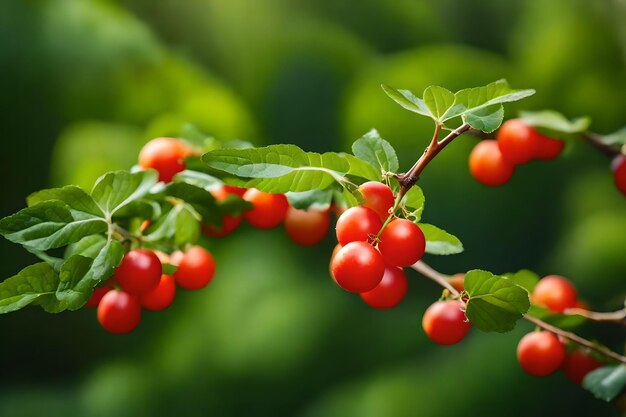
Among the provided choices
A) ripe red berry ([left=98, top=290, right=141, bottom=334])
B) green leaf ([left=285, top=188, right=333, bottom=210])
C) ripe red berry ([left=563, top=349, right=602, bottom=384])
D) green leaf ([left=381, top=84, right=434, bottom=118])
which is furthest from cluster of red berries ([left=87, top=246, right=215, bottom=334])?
ripe red berry ([left=563, top=349, right=602, bottom=384])

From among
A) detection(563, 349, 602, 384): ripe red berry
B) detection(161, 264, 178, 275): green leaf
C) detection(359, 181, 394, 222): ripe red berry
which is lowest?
detection(161, 264, 178, 275): green leaf

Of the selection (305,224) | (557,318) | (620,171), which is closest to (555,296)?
(557,318)

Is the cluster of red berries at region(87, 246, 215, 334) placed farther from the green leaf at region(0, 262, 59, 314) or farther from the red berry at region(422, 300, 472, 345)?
the red berry at region(422, 300, 472, 345)

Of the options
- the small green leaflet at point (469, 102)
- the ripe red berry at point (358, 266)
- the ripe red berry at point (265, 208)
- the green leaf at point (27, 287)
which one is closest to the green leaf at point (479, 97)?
the small green leaflet at point (469, 102)

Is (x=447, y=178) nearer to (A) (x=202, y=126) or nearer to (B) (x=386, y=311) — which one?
(B) (x=386, y=311)

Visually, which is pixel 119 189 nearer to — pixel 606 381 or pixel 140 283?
pixel 140 283

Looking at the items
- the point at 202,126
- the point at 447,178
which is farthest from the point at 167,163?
the point at 447,178

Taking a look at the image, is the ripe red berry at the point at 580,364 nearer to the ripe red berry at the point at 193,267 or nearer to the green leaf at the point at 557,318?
the green leaf at the point at 557,318
